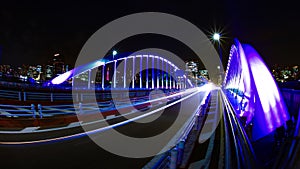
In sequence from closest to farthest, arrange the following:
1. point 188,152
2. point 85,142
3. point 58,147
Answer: point 188,152, point 58,147, point 85,142

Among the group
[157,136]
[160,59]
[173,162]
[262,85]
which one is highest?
[160,59]

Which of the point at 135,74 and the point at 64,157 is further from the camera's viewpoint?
the point at 135,74

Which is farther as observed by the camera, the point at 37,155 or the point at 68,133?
the point at 68,133

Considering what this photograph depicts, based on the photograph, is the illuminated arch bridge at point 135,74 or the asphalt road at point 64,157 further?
the illuminated arch bridge at point 135,74

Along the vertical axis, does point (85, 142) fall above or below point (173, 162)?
below

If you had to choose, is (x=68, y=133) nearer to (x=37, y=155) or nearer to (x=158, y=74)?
(x=37, y=155)

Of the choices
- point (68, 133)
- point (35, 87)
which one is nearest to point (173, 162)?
point (68, 133)

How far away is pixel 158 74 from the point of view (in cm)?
6975

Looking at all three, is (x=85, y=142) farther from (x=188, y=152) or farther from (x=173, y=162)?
(x=173, y=162)

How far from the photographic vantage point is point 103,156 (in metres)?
6.52

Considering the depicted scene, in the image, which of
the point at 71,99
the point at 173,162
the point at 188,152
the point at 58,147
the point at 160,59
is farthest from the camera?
the point at 160,59

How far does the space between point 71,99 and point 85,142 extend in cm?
1666

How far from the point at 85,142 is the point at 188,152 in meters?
3.87

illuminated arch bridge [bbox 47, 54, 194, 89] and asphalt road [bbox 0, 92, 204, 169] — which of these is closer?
asphalt road [bbox 0, 92, 204, 169]
